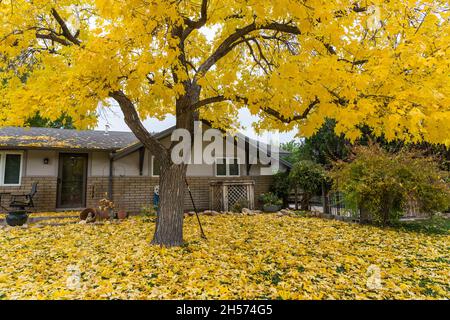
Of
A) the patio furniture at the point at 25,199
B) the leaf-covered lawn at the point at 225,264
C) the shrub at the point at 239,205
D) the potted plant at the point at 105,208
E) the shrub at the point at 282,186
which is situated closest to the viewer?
the leaf-covered lawn at the point at 225,264

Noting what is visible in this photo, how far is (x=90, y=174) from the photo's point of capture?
10828 mm

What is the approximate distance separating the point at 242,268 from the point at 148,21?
4.23 m

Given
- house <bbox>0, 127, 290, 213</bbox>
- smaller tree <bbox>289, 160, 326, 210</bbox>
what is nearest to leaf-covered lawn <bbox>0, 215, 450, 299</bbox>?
house <bbox>0, 127, 290, 213</bbox>

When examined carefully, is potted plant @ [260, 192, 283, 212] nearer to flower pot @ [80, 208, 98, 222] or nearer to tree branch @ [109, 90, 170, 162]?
flower pot @ [80, 208, 98, 222]

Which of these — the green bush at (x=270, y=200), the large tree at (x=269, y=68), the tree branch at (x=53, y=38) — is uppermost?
the tree branch at (x=53, y=38)

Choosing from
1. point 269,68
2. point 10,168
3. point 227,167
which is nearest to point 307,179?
point 227,167

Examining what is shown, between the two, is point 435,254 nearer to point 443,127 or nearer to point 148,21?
point 443,127

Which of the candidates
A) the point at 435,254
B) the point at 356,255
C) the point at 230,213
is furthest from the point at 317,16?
the point at 230,213

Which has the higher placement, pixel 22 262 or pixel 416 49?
pixel 416 49

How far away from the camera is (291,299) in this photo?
129 inches

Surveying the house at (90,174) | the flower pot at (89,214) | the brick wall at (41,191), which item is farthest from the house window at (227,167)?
the brick wall at (41,191)

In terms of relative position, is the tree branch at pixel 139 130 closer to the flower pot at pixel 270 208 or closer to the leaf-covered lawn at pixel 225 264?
the leaf-covered lawn at pixel 225 264

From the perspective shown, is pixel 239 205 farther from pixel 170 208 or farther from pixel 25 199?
pixel 25 199

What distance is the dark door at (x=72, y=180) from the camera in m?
10.7
